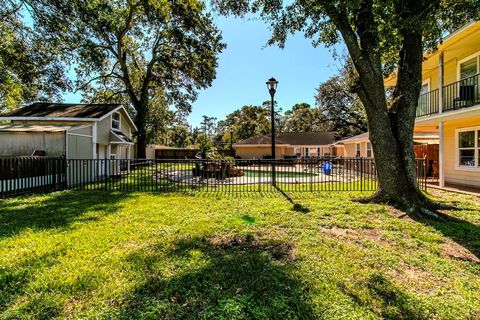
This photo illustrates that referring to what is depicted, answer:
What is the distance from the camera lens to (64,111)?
46.3 feet

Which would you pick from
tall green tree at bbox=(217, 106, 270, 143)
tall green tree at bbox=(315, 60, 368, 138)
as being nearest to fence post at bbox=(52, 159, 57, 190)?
tall green tree at bbox=(315, 60, 368, 138)

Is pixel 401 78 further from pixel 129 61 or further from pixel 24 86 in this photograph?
pixel 129 61

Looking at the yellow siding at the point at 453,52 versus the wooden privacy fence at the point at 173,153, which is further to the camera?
the wooden privacy fence at the point at 173,153

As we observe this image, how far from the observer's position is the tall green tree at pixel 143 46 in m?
13.9

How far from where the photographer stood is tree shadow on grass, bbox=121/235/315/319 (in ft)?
8.01

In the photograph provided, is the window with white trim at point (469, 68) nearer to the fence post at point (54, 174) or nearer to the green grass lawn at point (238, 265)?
the green grass lawn at point (238, 265)

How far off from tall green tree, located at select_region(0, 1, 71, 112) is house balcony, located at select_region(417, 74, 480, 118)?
1803 cm

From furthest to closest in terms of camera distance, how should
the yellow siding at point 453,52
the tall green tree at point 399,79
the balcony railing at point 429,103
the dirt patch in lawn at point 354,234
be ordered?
the balcony railing at point 429,103, the yellow siding at point 453,52, the tall green tree at point 399,79, the dirt patch in lawn at point 354,234

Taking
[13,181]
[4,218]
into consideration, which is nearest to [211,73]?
[13,181]

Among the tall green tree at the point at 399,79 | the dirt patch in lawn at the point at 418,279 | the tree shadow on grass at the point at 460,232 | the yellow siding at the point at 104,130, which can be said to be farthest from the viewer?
the yellow siding at the point at 104,130

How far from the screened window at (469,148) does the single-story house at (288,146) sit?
2253 cm

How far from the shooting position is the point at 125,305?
2.53 meters

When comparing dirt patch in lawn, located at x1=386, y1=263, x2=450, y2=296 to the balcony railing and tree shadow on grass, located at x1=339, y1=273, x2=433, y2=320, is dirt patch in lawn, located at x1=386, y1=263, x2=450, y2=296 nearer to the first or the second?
tree shadow on grass, located at x1=339, y1=273, x2=433, y2=320

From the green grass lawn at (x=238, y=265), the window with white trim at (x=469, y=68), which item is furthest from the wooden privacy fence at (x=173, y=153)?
the green grass lawn at (x=238, y=265)
